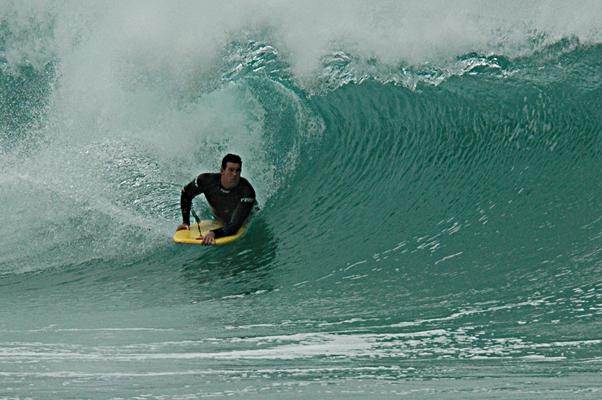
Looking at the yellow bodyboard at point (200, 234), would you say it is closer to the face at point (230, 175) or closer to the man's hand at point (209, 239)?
the man's hand at point (209, 239)

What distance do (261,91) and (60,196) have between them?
3.17 metres

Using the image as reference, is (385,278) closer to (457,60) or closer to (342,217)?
(342,217)

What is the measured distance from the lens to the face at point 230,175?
8.24 m

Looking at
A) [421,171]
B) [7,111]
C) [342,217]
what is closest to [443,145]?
[421,171]

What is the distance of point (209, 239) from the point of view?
834 cm

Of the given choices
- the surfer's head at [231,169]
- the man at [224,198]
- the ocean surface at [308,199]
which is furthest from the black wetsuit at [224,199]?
the ocean surface at [308,199]

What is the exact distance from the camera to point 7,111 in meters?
13.3

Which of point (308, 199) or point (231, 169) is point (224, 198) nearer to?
point (231, 169)

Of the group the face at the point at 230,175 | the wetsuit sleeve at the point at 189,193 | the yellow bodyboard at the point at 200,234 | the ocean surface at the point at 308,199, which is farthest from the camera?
the wetsuit sleeve at the point at 189,193

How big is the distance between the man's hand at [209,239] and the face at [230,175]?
426 mm

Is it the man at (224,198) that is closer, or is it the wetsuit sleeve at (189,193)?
the man at (224,198)

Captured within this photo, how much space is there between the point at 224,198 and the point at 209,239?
17.2 inches

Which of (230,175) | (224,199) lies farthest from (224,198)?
(230,175)

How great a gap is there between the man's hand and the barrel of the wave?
0.19 ft
